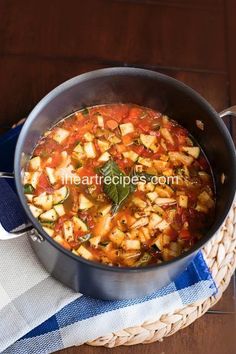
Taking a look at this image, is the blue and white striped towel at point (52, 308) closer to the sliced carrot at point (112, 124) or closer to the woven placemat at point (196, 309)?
the woven placemat at point (196, 309)

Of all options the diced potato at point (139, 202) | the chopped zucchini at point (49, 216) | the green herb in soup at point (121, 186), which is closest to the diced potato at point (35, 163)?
the green herb in soup at point (121, 186)

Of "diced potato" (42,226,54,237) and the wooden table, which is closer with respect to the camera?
"diced potato" (42,226,54,237)

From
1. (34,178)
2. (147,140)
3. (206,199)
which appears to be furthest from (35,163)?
(206,199)

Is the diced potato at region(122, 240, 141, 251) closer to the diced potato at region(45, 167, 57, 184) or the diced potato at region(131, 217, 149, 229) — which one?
the diced potato at region(131, 217, 149, 229)

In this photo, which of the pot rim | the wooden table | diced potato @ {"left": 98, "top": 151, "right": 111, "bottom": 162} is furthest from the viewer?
the wooden table

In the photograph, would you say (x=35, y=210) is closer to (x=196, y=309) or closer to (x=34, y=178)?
(x=34, y=178)

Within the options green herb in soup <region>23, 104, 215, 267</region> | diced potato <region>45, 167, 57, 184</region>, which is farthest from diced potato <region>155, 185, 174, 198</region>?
diced potato <region>45, 167, 57, 184</region>

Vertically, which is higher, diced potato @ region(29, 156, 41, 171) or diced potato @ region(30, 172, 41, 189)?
diced potato @ region(29, 156, 41, 171)
